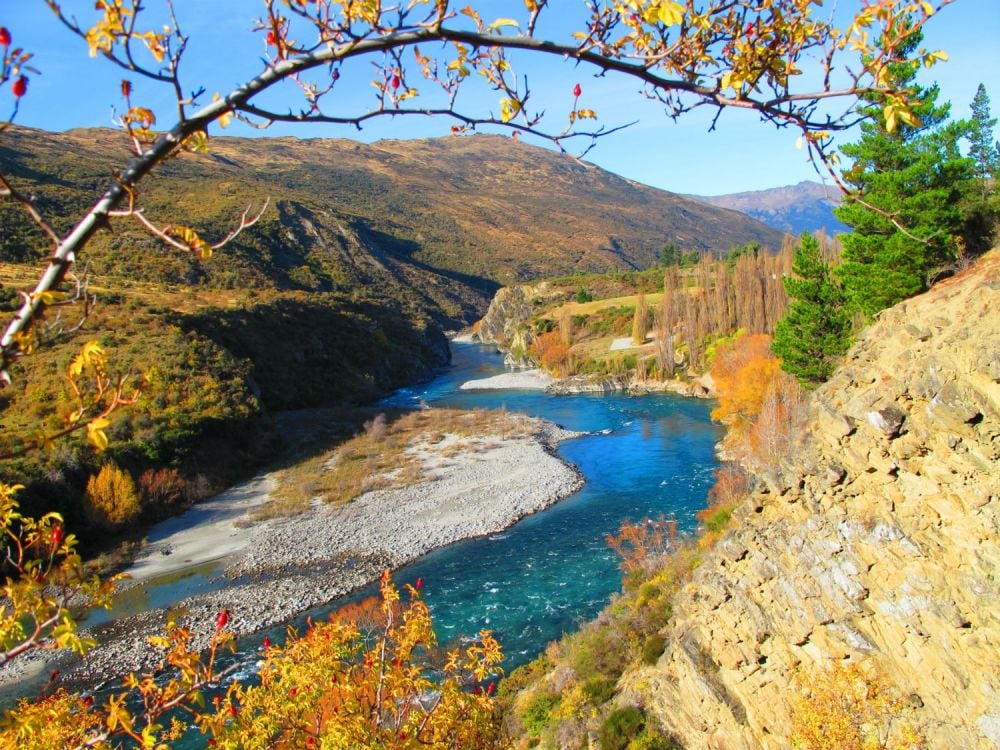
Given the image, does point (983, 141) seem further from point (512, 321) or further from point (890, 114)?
point (512, 321)

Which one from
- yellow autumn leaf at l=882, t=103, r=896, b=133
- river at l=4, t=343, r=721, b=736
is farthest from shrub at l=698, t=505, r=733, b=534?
yellow autumn leaf at l=882, t=103, r=896, b=133

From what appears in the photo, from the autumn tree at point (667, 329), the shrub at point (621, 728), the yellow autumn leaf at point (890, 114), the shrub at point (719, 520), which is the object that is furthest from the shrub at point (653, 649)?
the autumn tree at point (667, 329)

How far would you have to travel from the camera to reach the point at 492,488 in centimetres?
3094

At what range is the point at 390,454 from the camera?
127 feet

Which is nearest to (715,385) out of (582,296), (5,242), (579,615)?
(579,615)

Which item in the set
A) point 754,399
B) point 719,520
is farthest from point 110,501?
point 754,399

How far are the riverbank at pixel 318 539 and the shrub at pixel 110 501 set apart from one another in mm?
2154

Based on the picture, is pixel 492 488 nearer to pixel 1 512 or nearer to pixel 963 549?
pixel 963 549

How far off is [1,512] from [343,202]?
200793 mm

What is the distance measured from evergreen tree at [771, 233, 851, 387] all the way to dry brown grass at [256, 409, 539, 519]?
19.0 metres

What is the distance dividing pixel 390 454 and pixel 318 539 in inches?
515

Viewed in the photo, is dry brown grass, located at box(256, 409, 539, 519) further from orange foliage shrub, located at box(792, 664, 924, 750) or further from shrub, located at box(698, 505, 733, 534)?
orange foliage shrub, located at box(792, 664, 924, 750)

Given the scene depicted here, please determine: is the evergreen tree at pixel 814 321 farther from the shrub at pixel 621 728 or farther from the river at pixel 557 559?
the shrub at pixel 621 728

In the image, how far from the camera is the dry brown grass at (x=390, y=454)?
32.3 metres
